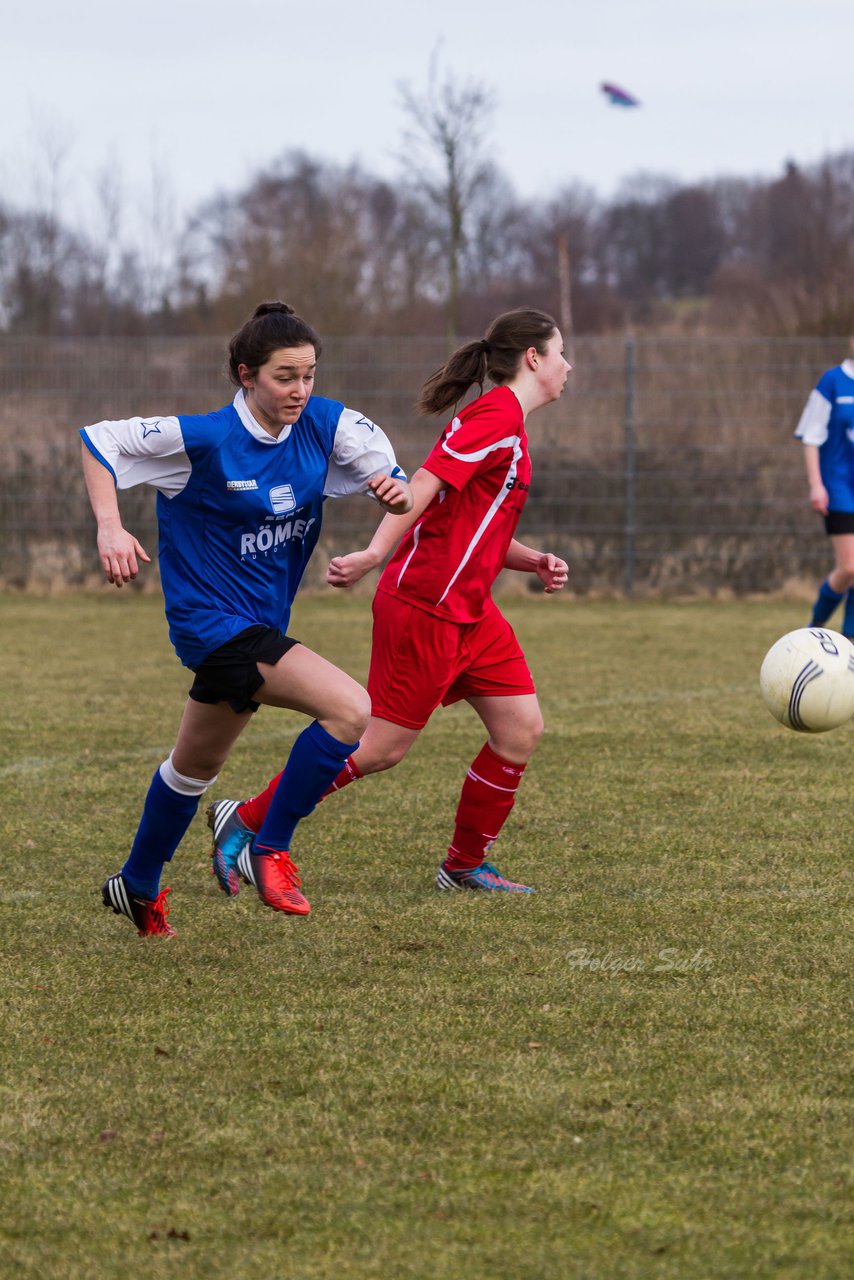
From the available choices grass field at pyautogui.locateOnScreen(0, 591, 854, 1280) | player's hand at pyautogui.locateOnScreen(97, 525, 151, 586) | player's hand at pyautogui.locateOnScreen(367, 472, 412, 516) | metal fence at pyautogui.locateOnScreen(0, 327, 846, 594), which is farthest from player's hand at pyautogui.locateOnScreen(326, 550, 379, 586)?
metal fence at pyautogui.locateOnScreen(0, 327, 846, 594)

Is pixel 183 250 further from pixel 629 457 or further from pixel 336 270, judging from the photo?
pixel 629 457

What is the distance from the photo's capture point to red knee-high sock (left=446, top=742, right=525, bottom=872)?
191 inches

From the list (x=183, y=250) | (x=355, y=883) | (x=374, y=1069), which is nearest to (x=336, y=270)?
(x=183, y=250)

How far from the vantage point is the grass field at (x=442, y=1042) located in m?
2.48

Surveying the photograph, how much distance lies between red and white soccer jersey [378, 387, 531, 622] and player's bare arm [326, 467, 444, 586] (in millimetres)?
126

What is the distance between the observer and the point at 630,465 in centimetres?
1510

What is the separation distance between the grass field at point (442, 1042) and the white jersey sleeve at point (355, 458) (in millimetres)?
1214

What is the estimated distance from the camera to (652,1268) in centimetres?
235

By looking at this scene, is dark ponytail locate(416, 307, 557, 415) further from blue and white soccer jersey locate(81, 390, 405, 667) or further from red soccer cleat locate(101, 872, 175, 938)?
red soccer cleat locate(101, 872, 175, 938)

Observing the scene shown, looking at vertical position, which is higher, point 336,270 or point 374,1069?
point 336,270

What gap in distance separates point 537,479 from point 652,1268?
42.7 ft

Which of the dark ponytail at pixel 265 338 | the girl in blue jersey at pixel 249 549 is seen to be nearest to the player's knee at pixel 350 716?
the girl in blue jersey at pixel 249 549

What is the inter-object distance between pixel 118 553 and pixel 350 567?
23.4 inches

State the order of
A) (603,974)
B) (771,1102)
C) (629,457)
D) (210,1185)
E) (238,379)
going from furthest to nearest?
(629,457), (238,379), (603,974), (771,1102), (210,1185)
